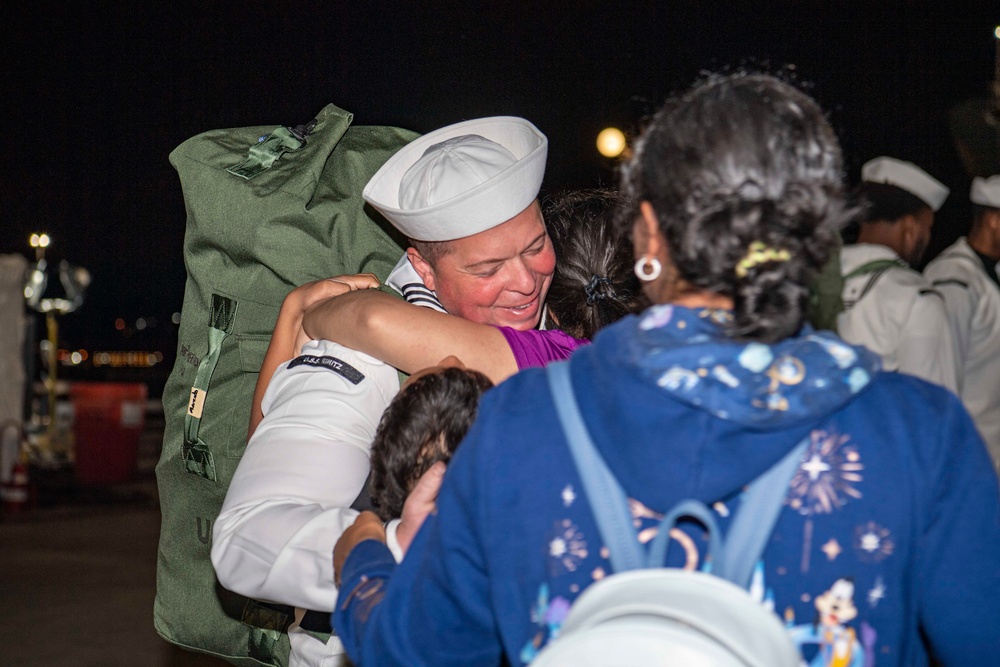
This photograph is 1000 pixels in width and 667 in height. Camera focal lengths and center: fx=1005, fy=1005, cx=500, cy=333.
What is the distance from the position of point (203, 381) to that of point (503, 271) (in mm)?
775

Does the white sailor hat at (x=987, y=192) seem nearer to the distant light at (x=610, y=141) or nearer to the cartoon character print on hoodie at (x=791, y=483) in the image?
the distant light at (x=610, y=141)

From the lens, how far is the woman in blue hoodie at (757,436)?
1039mm

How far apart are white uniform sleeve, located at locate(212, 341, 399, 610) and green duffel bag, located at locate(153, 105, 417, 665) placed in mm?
442

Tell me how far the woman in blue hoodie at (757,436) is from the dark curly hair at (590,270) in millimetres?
747

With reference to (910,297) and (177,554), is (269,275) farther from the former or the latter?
(910,297)

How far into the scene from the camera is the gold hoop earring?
3.74 feet

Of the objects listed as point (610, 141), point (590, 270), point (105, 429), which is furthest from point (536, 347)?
point (105, 429)

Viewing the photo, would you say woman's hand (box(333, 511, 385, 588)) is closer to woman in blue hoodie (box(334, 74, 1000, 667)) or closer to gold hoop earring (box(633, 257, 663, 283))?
woman in blue hoodie (box(334, 74, 1000, 667))

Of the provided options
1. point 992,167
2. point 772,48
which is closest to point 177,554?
point 992,167

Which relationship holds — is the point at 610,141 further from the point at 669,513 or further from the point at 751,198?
the point at 669,513

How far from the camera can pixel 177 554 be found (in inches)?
94.7

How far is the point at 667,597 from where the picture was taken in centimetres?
97

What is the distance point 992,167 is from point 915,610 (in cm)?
417

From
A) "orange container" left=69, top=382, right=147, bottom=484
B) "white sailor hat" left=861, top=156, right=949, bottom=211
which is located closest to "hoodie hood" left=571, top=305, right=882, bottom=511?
"white sailor hat" left=861, top=156, right=949, bottom=211
